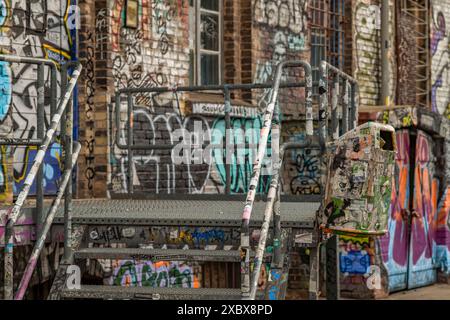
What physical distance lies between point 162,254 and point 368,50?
10.2 metres

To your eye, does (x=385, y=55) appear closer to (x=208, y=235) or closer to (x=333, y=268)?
(x=333, y=268)

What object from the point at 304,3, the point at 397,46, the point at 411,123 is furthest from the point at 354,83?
the point at 397,46

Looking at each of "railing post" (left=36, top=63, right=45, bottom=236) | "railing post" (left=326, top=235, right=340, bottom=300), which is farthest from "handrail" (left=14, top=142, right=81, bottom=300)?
"railing post" (left=326, top=235, right=340, bottom=300)

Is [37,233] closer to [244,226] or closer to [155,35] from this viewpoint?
[244,226]

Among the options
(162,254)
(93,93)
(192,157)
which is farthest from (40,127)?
(192,157)

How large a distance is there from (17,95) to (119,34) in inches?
61.2

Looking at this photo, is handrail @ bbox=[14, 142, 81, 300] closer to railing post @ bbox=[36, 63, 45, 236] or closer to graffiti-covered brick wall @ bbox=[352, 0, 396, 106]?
railing post @ bbox=[36, 63, 45, 236]

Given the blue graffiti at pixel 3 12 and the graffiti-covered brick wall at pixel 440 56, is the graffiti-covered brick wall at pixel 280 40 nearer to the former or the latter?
the blue graffiti at pixel 3 12

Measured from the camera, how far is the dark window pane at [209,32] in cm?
1211

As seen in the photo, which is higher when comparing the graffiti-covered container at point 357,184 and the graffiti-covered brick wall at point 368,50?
the graffiti-covered brick wall at point 368,50

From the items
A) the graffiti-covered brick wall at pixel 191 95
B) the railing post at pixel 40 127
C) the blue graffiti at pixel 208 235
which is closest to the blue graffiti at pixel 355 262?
the graffiti-covered brick wall at pixel 191 95

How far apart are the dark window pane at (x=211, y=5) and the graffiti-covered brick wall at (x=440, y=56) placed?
6954 mm

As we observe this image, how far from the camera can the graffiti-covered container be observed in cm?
663

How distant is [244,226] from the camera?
19.3ft
